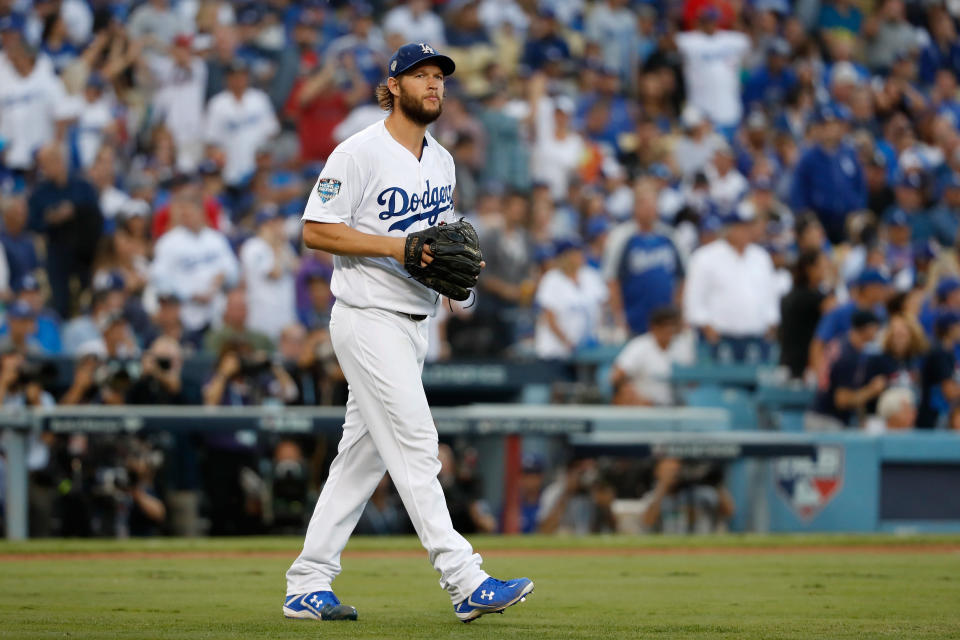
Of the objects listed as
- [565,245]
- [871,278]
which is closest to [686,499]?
[871,278]

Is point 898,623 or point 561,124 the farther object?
point 561,124

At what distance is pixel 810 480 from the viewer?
35.7 feet

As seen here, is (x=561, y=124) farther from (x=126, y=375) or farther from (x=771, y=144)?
(x=126, y=375)

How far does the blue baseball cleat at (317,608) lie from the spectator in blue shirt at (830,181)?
12.1 m

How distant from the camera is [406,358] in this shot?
5457 millimetres

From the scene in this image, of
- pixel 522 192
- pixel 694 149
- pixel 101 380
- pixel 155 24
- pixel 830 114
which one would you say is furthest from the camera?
pixel 694 149

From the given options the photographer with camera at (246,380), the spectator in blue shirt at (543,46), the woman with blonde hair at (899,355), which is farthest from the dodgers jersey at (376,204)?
the spectator in blue shirt at (543,46)

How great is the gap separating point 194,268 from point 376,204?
24.8ft

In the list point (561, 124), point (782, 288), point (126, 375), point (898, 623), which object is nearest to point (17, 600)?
point (898, 623)

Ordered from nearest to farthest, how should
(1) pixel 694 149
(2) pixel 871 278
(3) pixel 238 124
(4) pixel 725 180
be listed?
(2) pixel 871 278 → (3) pixel 238 124 → (4) pixel 725 180 → (1) pixel 694 149

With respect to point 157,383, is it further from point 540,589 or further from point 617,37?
point 617,37

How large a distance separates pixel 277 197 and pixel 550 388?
399cm

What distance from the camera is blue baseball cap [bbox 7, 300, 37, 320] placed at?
434 inches

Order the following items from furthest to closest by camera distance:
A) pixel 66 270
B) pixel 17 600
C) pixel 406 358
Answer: pixel 66 270 → pixel 17 600 → pixel 406 358
